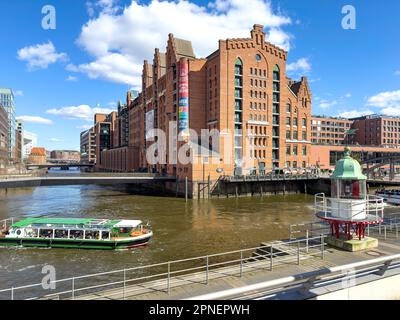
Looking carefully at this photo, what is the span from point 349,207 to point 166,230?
24.1 m

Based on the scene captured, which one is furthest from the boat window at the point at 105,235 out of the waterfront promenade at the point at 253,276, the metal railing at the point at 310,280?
the metal railing at the point at 310,280

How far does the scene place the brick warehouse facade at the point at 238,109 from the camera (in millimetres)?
75250

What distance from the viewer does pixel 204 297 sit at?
7.78m

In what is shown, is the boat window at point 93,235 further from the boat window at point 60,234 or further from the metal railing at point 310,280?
the metal railing at point 310,280

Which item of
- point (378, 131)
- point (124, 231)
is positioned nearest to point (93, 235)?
point (124, 231)

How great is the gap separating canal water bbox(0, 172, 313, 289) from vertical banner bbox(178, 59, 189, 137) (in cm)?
2357

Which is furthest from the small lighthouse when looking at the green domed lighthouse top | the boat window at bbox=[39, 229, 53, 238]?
the boat window at bbox=[39, 229, 53, 238]

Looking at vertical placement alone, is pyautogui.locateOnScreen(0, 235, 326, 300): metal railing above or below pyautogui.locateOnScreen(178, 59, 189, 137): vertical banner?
below

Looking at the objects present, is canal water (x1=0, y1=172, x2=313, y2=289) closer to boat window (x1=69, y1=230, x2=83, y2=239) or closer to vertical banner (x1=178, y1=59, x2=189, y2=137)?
boat window (x1=69, y1=230, x2=83, y2=239)

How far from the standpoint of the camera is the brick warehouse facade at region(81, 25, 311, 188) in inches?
2963

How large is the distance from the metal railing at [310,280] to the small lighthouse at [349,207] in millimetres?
2507
